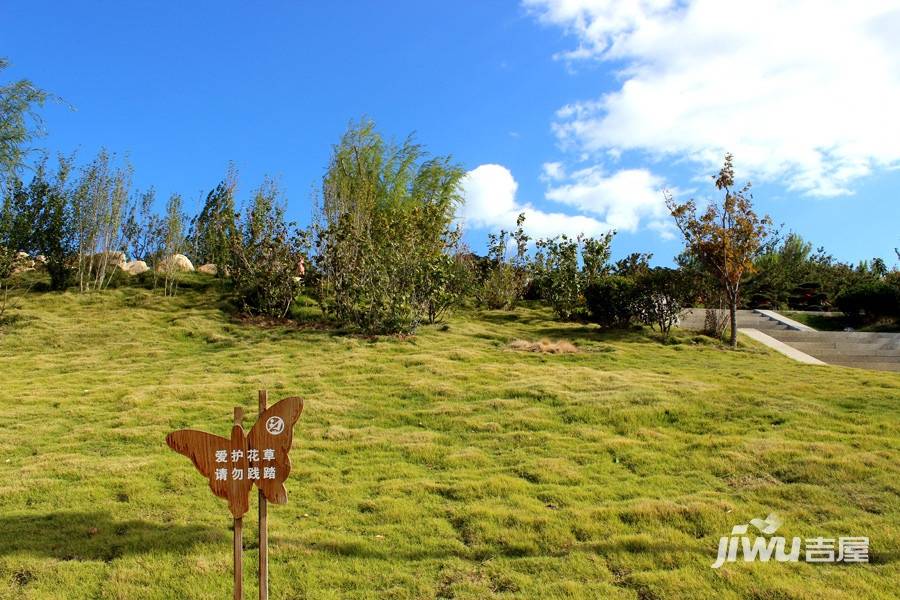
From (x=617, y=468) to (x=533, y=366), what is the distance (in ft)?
15.8

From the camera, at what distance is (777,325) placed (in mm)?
18750

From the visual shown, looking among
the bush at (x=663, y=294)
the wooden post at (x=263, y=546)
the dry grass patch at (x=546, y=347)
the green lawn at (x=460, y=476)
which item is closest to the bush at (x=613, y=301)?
the bush at (x=663, y=294)

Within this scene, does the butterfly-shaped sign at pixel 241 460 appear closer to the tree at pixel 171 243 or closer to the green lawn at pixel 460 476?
the green lawn at pixel 460 476

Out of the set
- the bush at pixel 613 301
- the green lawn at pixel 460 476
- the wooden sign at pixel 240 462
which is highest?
the bush at pixel 613 301

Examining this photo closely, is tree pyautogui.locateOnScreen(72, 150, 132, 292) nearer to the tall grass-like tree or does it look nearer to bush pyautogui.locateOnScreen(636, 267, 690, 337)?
the tall grass-like tree

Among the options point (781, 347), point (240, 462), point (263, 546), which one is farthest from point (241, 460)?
point (781, 347)

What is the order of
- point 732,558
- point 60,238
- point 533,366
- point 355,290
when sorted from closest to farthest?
point 732,558 < point 533,366 < point 355,290 < point 60,238

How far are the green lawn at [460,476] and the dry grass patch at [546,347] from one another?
63cm

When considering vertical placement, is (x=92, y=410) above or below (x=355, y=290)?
below

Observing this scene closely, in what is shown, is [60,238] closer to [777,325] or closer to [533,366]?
[533,366]

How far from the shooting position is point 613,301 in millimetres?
15281

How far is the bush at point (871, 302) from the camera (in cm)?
1911

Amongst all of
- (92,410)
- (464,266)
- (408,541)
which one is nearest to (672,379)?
(408,541)

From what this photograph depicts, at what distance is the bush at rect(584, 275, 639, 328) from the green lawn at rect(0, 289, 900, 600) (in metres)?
3.52
